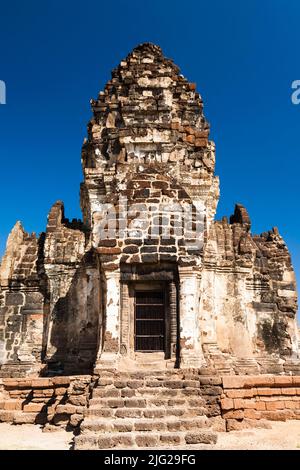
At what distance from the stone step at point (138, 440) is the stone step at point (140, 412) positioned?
0.69 m

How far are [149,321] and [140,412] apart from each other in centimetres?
284

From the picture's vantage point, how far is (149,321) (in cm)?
1189

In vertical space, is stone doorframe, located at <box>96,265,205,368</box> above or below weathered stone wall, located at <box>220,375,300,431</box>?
above

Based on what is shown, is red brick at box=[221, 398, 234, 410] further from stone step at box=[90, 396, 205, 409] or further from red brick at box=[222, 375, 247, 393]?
stone step at box=[90, 396, 205, 409]

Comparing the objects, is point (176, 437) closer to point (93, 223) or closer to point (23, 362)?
point (93, 223)

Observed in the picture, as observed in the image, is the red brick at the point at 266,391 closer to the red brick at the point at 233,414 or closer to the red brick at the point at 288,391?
the red brick at the point at 288,391

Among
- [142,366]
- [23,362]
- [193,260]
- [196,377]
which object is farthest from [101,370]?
[23,362]

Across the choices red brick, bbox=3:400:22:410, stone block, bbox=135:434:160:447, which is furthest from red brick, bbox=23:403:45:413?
stone block, bbox=135:434:160:447

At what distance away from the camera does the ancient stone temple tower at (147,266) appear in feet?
38.3

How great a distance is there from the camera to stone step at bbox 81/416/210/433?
29.1 feet

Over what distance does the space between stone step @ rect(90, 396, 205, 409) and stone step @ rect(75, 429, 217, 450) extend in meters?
1.00

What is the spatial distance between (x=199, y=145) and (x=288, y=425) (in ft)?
27.2

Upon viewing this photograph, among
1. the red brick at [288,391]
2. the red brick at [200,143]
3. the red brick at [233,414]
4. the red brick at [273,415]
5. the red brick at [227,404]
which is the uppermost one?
the red brick at [200,143]

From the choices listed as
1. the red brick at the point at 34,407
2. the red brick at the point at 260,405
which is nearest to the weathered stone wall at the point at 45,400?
the red brick at the point at 34,407
